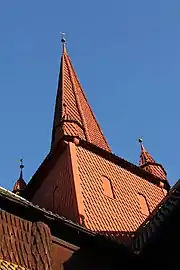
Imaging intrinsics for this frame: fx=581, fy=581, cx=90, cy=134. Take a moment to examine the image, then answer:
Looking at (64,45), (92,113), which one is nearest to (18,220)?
(92,113)

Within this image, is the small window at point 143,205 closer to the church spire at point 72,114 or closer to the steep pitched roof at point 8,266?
the church spire at point 72,114

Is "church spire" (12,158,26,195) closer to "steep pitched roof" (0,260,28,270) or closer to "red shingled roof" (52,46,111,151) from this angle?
"red shingled roof" (52,46,111,151)

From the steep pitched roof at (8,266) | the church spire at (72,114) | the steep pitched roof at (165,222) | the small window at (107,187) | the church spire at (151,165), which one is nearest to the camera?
the steep pitched roof at (8,266)

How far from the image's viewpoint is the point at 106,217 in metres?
17.2

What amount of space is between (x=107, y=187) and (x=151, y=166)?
13.2ft

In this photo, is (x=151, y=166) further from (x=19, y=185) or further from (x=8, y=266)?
(x=8, y=266)

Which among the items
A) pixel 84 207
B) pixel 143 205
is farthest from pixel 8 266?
pixel 143 205

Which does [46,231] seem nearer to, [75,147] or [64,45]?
[75,147]

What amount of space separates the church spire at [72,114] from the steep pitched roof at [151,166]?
1.50m

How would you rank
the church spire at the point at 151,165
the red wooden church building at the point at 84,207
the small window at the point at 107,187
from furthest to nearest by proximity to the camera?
the church spire at the point at 151,165 → the small window at the point at 107,187 → the red wooden church building at the point at 84,207

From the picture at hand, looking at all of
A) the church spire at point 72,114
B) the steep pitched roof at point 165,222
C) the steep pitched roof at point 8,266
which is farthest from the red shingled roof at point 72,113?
the steep pitched roof at point 8,266

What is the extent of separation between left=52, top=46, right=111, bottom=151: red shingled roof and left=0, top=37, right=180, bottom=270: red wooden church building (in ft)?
0.15

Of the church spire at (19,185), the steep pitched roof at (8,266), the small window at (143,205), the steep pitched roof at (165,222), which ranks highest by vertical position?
the church spire at (19,185)

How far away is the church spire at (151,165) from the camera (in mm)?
21922
